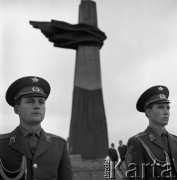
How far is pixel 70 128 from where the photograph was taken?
14289 mm

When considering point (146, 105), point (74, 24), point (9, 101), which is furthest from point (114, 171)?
point (74, 24)

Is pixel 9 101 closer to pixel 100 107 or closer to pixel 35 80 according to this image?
pixel 35 80

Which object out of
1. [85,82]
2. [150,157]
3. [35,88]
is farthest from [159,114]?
[85,82]

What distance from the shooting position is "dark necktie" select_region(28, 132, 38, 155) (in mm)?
3175

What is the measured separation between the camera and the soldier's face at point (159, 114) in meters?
3.67

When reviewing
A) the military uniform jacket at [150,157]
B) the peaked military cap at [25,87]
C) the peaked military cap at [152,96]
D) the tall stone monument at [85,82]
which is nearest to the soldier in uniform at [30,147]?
the peaked military cap at [25,87]

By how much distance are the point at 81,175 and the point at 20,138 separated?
613cm

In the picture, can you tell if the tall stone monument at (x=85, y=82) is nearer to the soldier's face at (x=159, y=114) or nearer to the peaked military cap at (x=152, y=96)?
the peaked military cap at (x=152, y=96)

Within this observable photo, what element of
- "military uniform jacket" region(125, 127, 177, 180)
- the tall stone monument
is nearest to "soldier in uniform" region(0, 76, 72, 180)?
"military uniform jacket" region(125, 127, 177, 180)

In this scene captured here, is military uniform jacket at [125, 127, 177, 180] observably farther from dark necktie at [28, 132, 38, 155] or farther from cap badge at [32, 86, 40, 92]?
cap badge at [32, 86, 40, 92]

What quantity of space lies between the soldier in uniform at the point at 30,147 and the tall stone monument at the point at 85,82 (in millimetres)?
10669

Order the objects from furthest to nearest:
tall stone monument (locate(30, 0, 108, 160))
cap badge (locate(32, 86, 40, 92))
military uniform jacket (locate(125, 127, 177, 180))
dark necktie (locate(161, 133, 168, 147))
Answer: tall stone monument (locate(30, 0, 108, 160)) → dark necktie (locate(161, 133, 168, 147)) → military uniform jacket (locate(125, 127, 177, 180)) → cap badge (locate(32, 86, 40, 92))

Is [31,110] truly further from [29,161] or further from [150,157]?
[150,157]

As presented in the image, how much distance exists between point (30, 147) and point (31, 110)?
0.32 meters
